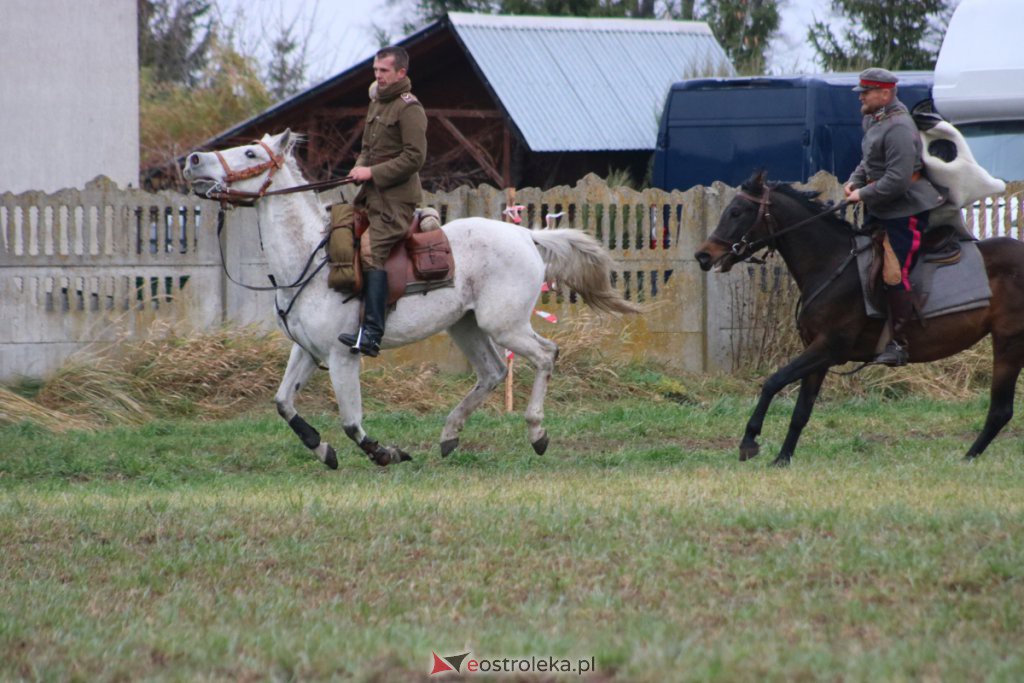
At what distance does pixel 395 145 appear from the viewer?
36.2ft

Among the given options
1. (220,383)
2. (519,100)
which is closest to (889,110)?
(220,383)

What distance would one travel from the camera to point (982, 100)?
55.1 feet

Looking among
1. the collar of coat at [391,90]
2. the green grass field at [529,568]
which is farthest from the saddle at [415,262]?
the green grass field at [529,568]

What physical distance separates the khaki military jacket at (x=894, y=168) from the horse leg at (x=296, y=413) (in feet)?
13.8

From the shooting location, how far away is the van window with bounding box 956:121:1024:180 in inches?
677

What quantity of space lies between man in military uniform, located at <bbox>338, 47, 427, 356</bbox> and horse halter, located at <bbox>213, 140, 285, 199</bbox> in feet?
1.91

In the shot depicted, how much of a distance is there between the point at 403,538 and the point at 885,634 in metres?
2.83

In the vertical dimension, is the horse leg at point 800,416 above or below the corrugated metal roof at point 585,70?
below

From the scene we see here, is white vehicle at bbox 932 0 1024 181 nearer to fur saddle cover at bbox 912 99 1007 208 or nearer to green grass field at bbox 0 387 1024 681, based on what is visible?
fur saddle cover at bbox 912 99 1007 208

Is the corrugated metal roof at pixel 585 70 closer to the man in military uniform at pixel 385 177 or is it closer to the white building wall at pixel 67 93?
the white building wall at pixel 67 93

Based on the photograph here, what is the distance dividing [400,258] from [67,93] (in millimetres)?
14331

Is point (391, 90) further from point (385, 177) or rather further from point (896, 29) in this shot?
point (896, 29)

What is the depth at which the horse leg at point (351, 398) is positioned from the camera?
11000mm

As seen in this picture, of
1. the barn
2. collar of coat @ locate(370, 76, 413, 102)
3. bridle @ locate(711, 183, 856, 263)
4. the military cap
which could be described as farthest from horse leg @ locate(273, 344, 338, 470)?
the barn
